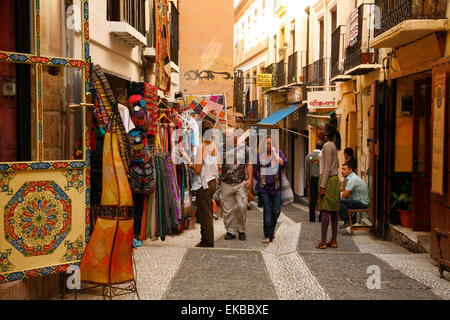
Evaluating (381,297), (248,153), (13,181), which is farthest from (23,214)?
(248,153)

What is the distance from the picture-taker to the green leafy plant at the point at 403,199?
33.6ft

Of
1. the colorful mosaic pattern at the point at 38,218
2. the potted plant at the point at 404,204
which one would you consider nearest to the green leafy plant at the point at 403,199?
the potted plant at the point at 404,204

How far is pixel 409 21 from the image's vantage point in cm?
870

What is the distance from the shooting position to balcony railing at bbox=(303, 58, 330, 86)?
1859cm

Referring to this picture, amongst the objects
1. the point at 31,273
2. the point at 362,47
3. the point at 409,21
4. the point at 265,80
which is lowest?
the point at 31,273

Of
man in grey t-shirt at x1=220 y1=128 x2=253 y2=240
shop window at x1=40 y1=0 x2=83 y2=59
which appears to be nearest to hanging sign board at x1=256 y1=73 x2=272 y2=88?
man in grey t-shirt at x1=220 y1=128 x2=253 y2=240

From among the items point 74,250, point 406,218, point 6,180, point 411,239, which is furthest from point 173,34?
point 6,180

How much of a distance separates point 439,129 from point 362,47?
6.24 meters

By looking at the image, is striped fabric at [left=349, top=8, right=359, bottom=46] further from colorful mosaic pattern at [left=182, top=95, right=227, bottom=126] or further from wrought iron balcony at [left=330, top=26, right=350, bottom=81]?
colorful mosaic pattern at [left=182, top=95, right=227, bottom=126]

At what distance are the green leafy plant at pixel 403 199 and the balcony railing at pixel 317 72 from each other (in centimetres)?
863

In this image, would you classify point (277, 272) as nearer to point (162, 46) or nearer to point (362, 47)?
point (162, 46)

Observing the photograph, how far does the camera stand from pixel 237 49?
41625 mm

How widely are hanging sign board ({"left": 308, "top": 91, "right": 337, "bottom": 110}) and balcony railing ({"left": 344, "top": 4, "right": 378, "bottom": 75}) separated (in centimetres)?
236

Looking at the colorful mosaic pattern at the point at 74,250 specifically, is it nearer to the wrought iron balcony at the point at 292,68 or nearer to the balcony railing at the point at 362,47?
the balcony railing at the point at 362,47
